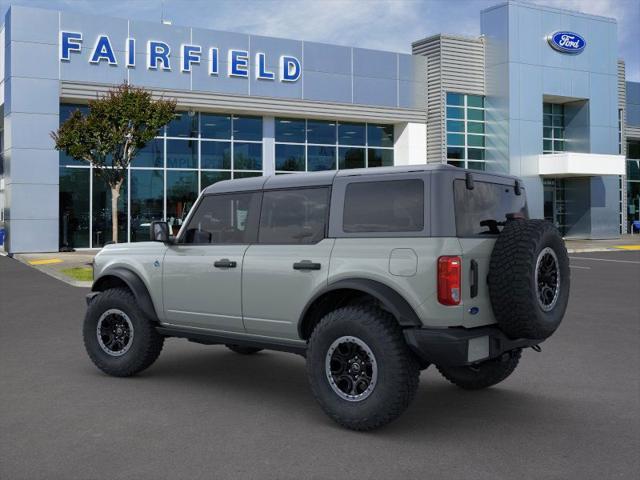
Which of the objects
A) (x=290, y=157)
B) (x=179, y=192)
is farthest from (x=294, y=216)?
(x=290, y=157)

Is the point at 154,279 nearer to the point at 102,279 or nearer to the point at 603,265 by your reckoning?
the point at 102,279

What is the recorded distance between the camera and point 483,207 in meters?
5.50

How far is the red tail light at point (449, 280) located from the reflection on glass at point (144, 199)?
76.1 feet

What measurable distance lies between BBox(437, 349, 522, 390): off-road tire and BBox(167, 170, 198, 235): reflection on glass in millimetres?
22227

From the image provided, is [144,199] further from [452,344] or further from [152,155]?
[452,344]

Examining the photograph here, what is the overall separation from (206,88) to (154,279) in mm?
21875

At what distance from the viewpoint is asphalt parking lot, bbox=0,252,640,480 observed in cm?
438

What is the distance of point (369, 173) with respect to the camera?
18.1ft

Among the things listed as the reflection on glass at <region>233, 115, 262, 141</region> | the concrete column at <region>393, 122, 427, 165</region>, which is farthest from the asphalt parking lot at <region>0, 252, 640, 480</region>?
the concrete column at <region>393, 122, 427, 165</region>

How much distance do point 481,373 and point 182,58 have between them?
23280 millimetres

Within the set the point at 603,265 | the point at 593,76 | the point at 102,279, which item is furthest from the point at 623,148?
the point at 102,279

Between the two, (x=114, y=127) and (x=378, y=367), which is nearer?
(x=378, y=367)

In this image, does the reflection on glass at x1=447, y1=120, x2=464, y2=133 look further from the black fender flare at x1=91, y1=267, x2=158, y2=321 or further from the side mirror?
the side mirror

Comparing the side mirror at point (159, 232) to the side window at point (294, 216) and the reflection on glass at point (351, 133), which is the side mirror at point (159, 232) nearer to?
the side window at point (294, 216)
